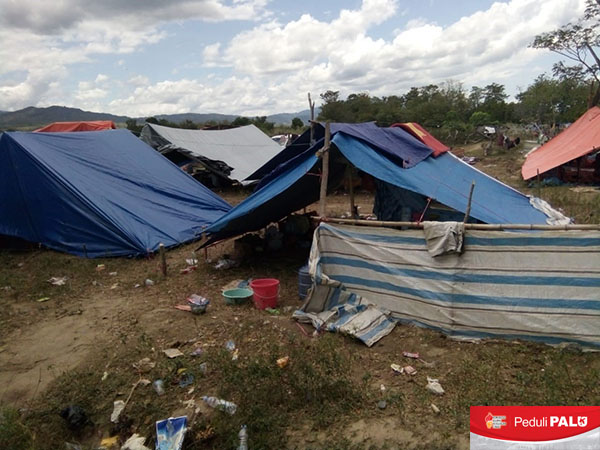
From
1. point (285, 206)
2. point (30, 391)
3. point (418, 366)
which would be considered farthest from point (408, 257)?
point (30, 391)

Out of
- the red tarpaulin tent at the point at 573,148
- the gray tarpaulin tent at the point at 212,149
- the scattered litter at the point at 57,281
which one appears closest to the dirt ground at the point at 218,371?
the scattered litter at the point at 57,281

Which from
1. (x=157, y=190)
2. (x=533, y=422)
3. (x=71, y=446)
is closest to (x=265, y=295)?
(x=71, y=446)

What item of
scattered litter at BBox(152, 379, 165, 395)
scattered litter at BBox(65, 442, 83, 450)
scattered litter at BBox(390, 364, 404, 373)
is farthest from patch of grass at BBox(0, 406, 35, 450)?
scattered litter at BBox(390, 364, 404, 373)

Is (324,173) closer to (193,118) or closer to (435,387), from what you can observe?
(435,387)

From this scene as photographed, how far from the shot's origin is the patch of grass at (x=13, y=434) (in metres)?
2.75

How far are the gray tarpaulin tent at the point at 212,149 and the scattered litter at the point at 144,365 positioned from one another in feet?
27.7

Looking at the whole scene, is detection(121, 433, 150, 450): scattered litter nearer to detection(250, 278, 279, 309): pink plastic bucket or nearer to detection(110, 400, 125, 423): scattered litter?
detection(110, 400, 125, 423): scattered litter

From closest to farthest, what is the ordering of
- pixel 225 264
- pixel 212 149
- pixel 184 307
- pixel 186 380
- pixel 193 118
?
pixel 186 380 < pixel 184 307 < pixel 225 264 < pixel 212 149 < pixel 193 118

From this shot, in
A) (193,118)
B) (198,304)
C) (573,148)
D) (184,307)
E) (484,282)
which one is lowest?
(184,307)

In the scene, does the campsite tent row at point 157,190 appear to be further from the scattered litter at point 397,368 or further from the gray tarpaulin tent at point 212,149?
the gray tarpaulin tent at point 212,149

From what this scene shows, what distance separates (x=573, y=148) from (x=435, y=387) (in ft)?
42.4

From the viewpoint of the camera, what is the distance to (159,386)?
10.6 ft

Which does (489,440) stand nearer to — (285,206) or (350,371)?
(350,371)

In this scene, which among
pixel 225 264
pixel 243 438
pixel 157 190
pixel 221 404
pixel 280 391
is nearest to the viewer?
pixel 243 438
